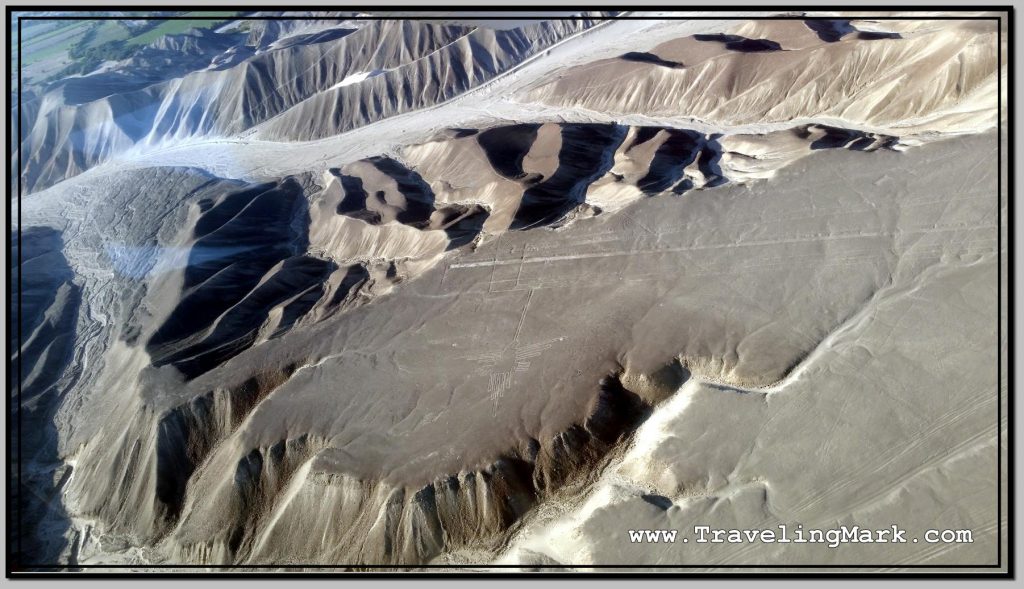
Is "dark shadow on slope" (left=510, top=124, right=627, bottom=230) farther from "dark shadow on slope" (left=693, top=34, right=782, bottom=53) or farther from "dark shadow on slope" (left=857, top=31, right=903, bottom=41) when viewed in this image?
"dark shadow on slope" (left=857, top=31, right=903, bottom=41)

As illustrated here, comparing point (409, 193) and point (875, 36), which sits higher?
point (875, 36)

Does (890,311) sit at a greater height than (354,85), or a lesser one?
lesser

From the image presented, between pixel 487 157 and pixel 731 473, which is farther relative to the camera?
pixel 487 157

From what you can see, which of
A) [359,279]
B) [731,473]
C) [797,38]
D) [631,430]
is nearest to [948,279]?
[731,473]

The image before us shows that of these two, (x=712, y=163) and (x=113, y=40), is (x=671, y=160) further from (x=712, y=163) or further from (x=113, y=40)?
(x=113, y=40)

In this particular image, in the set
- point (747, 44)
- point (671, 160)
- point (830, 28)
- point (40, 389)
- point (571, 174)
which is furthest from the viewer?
point (830, 28)

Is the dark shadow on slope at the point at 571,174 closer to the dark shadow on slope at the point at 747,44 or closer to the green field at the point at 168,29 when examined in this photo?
the dark shadow on slope at the point at 747,44

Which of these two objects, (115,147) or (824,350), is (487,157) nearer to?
(824,350)

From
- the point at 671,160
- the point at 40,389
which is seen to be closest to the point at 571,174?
the point at 671,160

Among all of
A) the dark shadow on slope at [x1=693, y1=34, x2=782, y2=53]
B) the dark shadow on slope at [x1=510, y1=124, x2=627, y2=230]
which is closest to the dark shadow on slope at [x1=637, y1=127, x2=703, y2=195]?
the dark shadow on slope at [x1=510, y1=124, x2=627, y2=230]

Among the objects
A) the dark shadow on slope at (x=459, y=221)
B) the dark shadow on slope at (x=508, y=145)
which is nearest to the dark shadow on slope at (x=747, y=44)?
the dark shadow on slope at (x=508, y=145)

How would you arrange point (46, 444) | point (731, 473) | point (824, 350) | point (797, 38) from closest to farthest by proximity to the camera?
1. point (731, 473)
2. point (824, 350)
3. point (46, 444)
4. point (797, 38)
